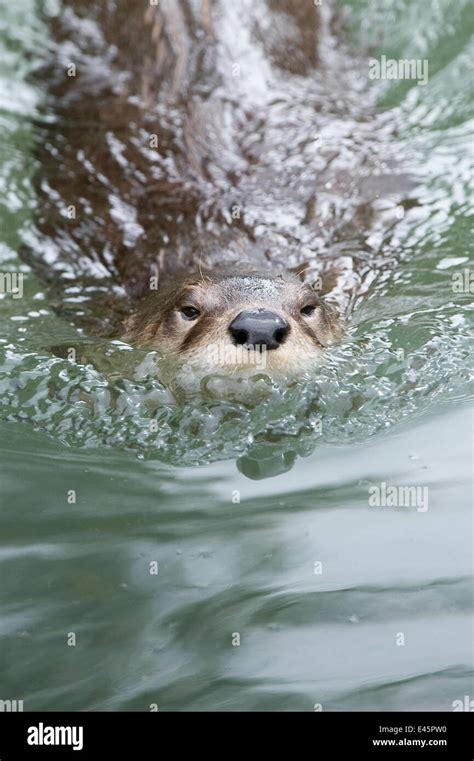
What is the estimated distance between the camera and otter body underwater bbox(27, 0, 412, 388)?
3.67 m

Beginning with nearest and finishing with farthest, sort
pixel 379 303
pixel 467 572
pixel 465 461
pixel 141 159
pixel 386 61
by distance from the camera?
pixel 467 572 < pixel 465 461 < pixel 379 303 < pixel 141 159 < pixel 386 61

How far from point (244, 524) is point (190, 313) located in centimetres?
89

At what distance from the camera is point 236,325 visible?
3.16 meters

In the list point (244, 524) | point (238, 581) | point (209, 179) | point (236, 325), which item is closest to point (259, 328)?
point (236, 325)

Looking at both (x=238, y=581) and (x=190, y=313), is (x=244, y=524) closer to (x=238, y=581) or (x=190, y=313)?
(x=238, y=581)

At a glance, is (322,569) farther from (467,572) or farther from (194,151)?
(194,151)

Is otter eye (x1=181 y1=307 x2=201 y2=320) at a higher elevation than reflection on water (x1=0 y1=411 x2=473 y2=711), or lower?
higher

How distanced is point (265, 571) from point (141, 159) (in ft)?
7.99

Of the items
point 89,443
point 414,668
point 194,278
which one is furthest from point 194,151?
point 414,668

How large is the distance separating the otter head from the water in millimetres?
115

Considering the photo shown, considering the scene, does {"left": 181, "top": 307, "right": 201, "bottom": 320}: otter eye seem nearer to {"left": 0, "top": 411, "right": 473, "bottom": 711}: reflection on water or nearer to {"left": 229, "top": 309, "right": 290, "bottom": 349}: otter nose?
{"left": 229, "top": 309, "right": 290, "bottom": 349}: otter nose

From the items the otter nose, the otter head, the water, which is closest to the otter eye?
the otter head

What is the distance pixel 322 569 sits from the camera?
9.43ft

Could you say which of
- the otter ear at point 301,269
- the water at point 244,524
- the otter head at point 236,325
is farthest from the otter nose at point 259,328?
the otter ear at point 301,269
